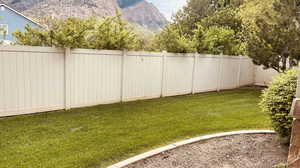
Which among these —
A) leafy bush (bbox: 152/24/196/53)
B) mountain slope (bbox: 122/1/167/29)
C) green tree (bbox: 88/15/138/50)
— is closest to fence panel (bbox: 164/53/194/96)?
leafy bush (bbox: 152/24/196/53)

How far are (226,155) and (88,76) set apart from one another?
12.8 feet

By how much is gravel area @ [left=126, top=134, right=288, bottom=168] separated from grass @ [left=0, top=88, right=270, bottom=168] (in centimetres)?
39

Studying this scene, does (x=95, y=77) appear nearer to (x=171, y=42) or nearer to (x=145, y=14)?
(x=171, y=42)

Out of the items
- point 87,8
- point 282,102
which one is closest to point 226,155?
point 282,102

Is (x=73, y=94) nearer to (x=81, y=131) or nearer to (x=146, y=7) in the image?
(x=81, y=131)

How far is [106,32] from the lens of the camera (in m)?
6.63

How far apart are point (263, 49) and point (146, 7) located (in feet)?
92.5

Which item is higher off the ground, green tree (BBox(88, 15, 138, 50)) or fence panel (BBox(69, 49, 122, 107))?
green tree (BBox(88, 15, 138, 50))

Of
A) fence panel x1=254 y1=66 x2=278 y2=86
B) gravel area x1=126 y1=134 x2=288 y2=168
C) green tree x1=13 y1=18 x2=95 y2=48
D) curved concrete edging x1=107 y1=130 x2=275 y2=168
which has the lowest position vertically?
gravel area x1=126 y1=134 x2=288 y2=168

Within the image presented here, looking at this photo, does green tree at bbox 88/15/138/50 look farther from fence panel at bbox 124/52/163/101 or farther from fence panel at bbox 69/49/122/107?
fence panel at bbox 124/52/163/101

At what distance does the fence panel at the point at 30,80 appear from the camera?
5.07 m

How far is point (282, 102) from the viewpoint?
12.5 ft

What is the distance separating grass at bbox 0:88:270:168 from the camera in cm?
341

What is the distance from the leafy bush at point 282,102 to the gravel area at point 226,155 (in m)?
0.36
